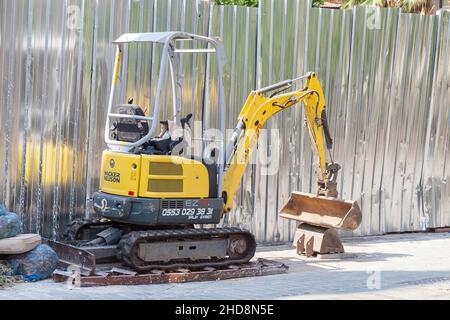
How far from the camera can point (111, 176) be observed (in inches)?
438

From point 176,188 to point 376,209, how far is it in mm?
5264

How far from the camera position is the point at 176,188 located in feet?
36.5

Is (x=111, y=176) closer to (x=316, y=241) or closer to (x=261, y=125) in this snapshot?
(x=261, y=125)

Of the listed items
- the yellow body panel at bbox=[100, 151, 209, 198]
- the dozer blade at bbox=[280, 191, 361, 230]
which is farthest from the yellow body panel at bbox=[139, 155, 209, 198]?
the dozer blade at bbox=[280, 191, 361, 230]

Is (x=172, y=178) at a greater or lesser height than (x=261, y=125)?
Answer: lesser

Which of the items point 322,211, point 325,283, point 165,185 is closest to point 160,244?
point 165,185

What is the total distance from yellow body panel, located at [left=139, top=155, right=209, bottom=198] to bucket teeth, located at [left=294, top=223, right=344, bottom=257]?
2.21 m

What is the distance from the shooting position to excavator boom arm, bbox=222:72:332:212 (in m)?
12.0

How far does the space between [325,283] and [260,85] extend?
390cm

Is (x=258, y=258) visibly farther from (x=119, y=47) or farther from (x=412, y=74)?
(x=412, y=74)

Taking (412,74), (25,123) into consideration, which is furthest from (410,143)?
(25,123)

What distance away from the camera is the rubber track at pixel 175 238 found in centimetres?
1066

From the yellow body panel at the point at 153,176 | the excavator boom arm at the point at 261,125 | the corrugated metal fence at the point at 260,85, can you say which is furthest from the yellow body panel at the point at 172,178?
the corrugated metal fence at the point at 260,85
